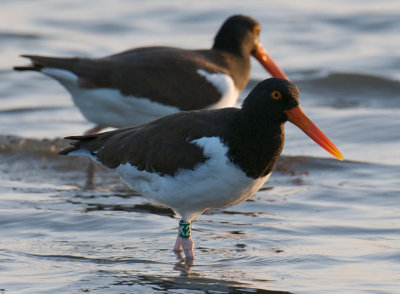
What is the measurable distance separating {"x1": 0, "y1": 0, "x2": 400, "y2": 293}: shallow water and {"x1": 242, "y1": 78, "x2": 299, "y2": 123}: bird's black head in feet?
3.66

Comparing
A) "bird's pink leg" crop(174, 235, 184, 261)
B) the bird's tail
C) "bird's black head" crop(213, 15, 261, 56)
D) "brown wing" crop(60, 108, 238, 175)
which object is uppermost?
"bird's black head" crop(213, 15, 261, 56)

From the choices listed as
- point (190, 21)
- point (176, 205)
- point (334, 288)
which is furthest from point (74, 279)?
point (190, 21)

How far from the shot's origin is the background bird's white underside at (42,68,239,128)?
841 centimetres

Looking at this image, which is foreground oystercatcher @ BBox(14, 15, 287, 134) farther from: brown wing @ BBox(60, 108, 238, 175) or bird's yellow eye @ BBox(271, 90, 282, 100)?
bird's yellow eye @ BBox(271, 90, 282, 100)

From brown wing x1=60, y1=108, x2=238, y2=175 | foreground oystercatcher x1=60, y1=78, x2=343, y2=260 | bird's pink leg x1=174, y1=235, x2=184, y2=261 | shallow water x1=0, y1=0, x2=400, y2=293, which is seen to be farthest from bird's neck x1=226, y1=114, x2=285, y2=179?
bird's pink leg x1=174, y1=235, x2=184, y2=261

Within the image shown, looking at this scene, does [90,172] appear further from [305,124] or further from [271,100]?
[271,100]

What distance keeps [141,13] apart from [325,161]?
26.2 ft

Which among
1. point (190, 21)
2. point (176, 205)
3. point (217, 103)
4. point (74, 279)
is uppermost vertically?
point (190, 21)

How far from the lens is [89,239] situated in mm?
6594

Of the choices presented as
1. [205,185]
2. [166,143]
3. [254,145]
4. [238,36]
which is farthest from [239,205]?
[238,36]

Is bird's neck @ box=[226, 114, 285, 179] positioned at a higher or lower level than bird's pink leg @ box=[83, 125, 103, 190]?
higher

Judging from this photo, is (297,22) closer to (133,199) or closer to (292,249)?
(133,199)

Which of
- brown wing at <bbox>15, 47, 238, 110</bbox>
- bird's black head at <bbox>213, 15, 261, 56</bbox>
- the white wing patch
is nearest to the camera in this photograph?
brown wing at <bbox>15, 47, 238, 110</bbox>

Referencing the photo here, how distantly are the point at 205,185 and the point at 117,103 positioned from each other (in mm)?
3037
